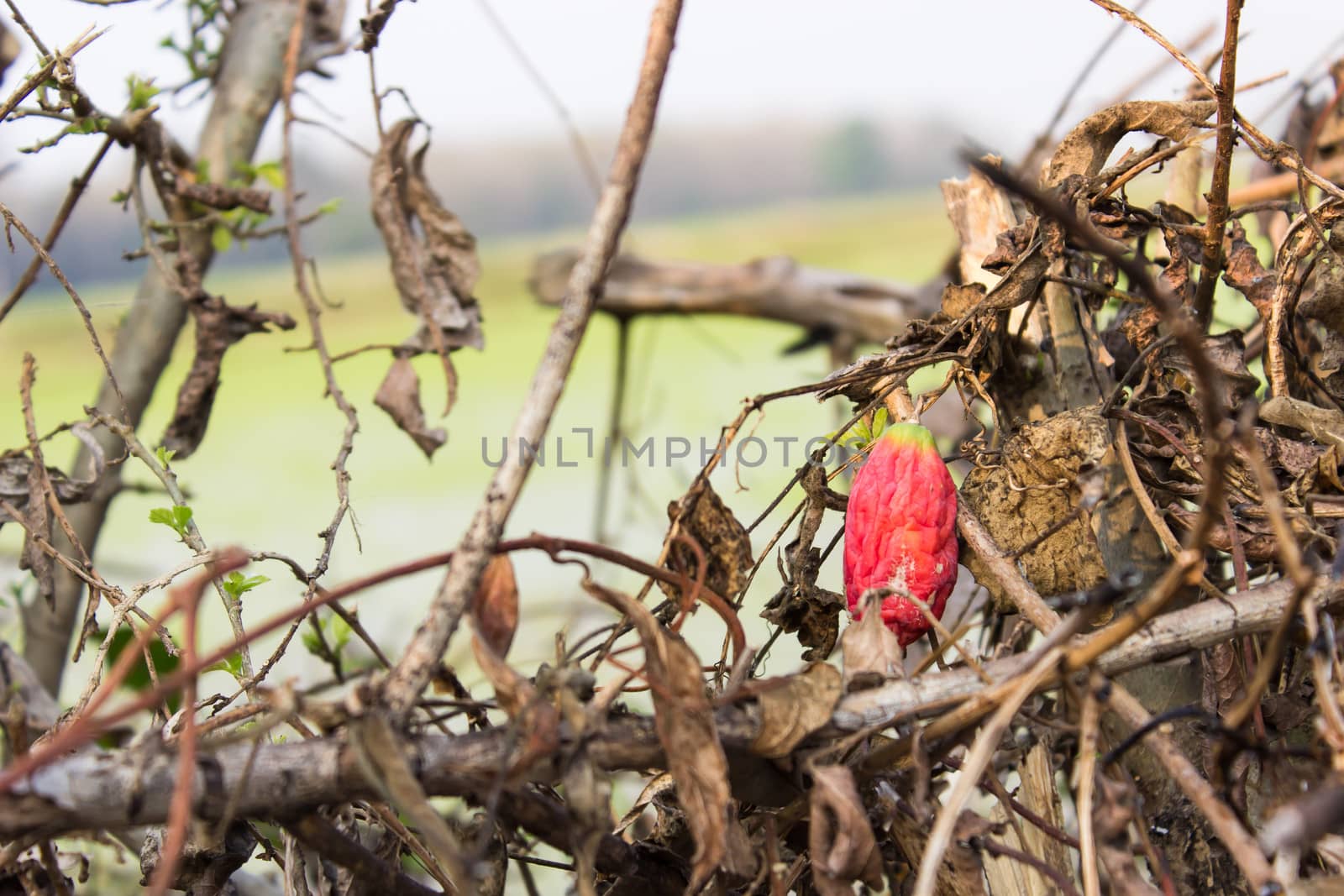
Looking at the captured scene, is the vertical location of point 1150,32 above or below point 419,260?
below

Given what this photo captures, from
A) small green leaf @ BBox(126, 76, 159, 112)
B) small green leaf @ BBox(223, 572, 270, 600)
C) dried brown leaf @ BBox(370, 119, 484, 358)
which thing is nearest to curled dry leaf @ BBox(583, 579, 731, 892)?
small green leaf @ BBox(223, 572, 270, 600)

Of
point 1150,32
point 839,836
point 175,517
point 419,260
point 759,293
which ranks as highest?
point 759,293

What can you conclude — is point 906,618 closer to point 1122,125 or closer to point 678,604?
point 678,604

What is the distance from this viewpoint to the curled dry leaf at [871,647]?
1.40ft

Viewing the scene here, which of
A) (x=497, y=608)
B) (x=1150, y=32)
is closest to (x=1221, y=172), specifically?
(x=1150, y=32)

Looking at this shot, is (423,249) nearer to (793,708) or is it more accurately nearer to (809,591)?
(809,591)

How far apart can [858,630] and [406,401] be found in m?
0.47

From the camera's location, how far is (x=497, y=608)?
381 millimetres

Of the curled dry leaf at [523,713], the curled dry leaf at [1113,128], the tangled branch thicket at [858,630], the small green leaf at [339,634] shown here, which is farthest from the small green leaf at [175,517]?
the curled dry leaf at [1113,128]

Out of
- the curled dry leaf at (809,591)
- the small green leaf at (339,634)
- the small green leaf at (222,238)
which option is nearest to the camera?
the curled dry leaf at (809,591)

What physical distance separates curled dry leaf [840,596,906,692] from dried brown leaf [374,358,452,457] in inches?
17.5

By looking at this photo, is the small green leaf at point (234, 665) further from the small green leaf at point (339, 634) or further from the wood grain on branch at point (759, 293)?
the wood grain on branch at point (759, 293)

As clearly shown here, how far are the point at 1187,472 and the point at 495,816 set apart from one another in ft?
1.29

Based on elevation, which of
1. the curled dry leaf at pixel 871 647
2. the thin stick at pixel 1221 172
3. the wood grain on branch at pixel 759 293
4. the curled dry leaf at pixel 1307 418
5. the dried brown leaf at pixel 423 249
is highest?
the wood grain on branch at pixel 759 293
